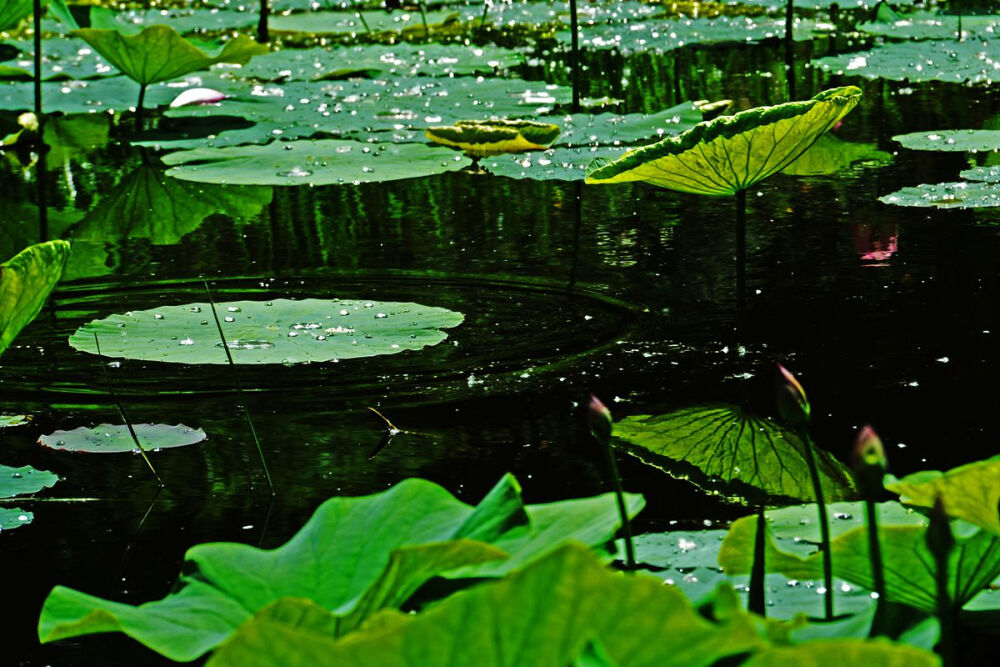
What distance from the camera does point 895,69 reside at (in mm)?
4801

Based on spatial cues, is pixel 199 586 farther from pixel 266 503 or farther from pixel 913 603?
pixel 266 503

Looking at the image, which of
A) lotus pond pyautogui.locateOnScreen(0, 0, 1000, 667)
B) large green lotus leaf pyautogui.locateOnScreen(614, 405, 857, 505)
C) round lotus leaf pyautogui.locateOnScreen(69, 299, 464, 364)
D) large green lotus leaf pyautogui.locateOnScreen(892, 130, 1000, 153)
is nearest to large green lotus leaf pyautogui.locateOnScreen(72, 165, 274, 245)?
lotus pond pyautogui.locateOnScreen(0, 0, 1000, 667)

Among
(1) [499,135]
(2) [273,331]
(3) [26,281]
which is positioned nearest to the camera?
(3) [26,281]

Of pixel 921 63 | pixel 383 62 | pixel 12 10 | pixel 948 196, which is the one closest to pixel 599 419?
pixel 948 196

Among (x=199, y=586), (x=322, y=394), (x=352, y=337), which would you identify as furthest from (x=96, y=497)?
(x=199, y=586)

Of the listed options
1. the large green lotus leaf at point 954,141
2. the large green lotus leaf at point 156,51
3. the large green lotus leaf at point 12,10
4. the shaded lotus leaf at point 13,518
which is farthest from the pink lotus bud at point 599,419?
the large green lotus leaf at point 12,10

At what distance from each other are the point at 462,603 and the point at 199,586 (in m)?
0.34

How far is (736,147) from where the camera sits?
2.12 m

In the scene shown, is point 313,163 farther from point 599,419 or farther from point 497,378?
point 599,419

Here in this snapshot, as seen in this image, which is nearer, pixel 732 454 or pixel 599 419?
pixel 599 419

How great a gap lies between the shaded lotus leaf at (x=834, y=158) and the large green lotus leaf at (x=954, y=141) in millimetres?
71

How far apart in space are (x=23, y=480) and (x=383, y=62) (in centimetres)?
400

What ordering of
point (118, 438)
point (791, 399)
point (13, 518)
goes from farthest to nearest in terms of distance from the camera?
point (118, 438), point (13, 518), point (791, 399)

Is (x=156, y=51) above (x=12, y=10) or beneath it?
beneath
